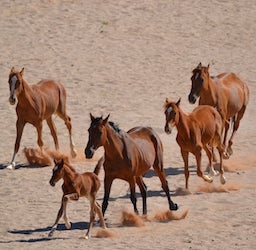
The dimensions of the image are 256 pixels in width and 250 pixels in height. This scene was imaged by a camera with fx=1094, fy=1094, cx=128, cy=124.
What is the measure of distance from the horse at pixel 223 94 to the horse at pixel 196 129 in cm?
118

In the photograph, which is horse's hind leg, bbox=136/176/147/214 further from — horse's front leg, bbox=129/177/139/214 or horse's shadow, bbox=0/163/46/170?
horse's shadow, bbox=0/163/46/170

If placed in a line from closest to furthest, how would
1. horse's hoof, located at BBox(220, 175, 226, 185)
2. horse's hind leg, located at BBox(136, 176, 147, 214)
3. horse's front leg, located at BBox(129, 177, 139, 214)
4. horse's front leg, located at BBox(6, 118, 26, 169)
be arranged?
horse's front leg, located at BBox(129, 177, 139, 214)
horse's hind leg, located at BBox(136, 176, 147, 214)
horse's hoof, located at BBox(220, 175, 226, 185)
horse's front leg, located at BBox(6, 118, 26, 169)

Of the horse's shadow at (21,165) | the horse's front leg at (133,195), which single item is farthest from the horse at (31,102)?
the horse's front leg at (133,195)

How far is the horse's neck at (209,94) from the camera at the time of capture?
64.4 ft

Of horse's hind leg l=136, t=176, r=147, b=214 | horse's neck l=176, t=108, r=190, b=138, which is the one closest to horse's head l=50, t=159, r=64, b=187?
horse's hind leg l=136, t=176, r=147, b=214

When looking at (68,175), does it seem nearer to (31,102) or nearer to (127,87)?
(31,102)

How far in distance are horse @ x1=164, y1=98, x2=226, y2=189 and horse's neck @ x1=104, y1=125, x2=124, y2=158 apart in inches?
66.4

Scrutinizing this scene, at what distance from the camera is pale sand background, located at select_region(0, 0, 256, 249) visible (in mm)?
14970

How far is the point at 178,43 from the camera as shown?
28578 mm

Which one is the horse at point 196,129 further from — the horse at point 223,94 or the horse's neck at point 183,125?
the horse at point 223,94

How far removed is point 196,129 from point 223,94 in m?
2.84

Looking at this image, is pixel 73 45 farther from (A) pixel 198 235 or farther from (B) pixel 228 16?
(A) pixel 198 235

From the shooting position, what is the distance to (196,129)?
17406 millimetres

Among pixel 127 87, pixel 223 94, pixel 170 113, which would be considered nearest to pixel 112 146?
pixel 170 113
